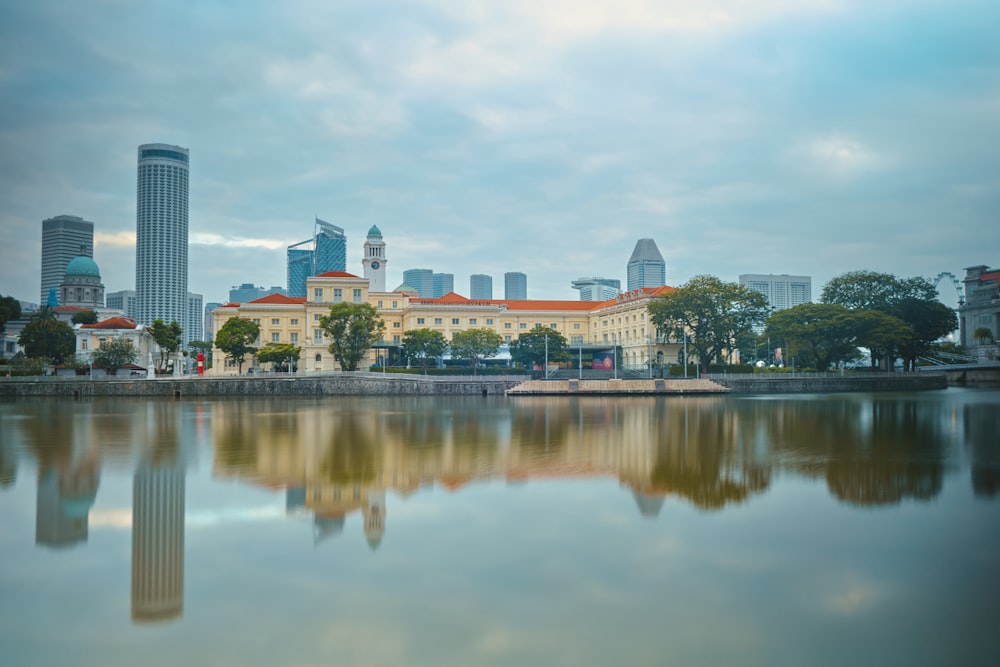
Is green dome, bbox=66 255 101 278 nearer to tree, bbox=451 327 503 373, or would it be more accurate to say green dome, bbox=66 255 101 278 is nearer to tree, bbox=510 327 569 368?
tree, bbox=451 327 503 373

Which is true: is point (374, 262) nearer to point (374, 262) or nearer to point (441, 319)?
point (374, 262)

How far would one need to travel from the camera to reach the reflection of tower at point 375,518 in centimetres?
1052

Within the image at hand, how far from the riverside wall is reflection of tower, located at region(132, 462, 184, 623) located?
43.2 m

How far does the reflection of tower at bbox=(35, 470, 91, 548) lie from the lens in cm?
1071

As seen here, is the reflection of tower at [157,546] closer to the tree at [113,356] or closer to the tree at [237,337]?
the tree at [237,337]

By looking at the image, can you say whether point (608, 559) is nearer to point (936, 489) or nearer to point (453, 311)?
point (936, 489)

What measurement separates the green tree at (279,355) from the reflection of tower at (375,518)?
58021mm

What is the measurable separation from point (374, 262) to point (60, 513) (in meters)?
73.4

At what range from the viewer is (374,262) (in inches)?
3324

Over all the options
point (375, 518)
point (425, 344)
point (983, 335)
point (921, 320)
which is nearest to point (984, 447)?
point (375, 518)

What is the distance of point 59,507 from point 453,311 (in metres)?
66.4

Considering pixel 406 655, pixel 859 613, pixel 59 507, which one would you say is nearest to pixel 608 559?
pixel 859 613

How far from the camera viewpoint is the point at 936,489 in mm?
13586

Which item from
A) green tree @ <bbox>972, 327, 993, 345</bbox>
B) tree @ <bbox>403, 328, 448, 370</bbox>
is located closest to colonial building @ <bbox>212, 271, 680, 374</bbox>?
tree @ <bbox>403, 328, 448, 370</bbox>
